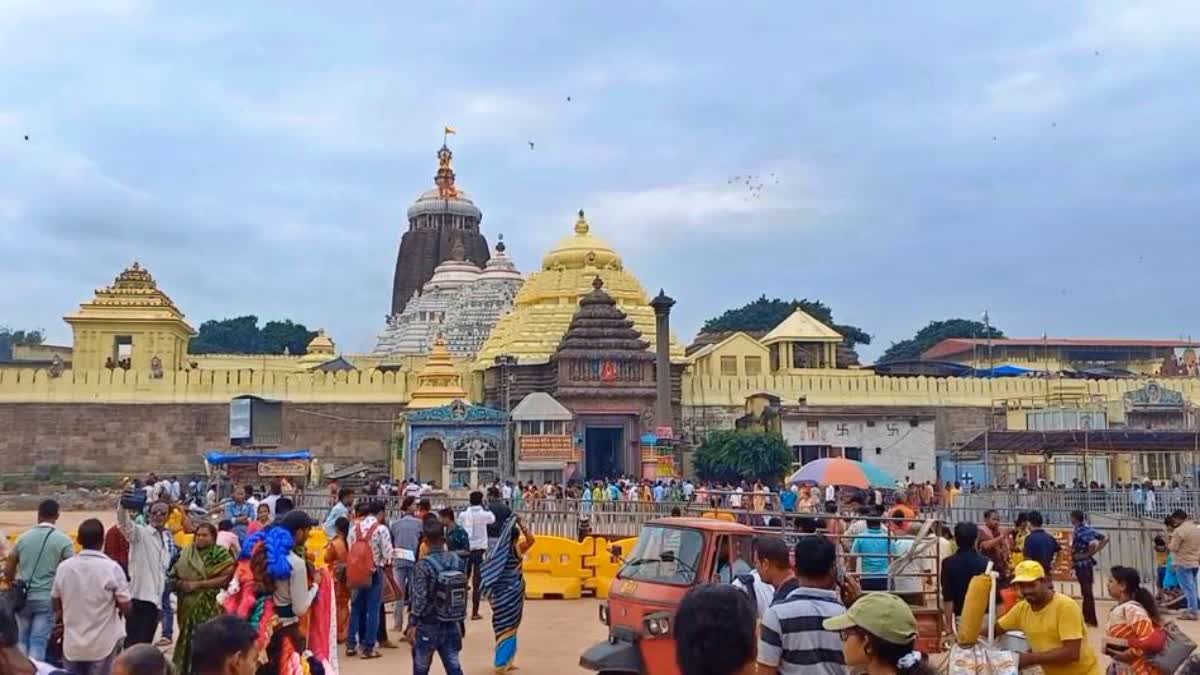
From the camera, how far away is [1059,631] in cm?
527

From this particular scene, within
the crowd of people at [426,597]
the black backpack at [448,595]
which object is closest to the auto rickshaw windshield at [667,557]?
the crowd of people at [426,597]

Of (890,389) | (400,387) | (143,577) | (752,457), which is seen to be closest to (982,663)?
(143,577)

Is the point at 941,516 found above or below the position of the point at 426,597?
above

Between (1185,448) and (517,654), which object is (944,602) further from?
(1185,448)

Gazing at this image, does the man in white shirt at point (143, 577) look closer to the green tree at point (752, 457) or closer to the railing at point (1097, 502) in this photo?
the railing at point (1097, 502)

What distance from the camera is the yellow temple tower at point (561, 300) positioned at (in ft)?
127

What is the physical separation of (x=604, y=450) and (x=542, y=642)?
25.9 metres

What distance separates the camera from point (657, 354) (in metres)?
35.3

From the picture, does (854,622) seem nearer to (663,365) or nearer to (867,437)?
(663,365)

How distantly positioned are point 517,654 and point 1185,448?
77.5ft

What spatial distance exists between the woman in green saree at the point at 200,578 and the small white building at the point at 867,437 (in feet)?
96.6

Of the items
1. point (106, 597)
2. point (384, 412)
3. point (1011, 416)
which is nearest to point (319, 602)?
point (106, 597)

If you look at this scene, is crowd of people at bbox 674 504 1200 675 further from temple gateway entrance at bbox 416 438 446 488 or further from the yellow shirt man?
temple gateway entrance at bbox 416 438 446 488

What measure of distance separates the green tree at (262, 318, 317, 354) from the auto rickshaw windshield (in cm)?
7681
